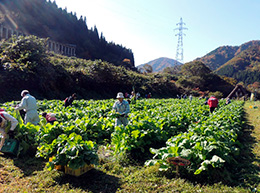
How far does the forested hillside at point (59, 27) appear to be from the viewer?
203 feet

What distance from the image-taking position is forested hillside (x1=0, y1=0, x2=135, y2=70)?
6184cm

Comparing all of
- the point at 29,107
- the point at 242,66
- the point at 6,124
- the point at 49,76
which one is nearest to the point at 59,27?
the point at 49,76

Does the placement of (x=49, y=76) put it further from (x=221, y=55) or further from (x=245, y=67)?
(x=221, y=55)

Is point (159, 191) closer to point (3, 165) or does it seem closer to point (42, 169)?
point (42, 169)

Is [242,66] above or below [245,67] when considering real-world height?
above

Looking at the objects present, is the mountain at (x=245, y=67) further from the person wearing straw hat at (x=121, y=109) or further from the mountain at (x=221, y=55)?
the person wearing straw hat at (x=121, y=109)

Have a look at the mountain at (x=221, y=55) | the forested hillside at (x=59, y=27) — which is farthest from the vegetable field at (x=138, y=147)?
the mountain at (x=221, y=55)

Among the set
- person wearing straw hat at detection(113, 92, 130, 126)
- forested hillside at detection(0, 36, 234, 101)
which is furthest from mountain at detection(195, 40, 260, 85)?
person wearing straw hat at detection(113, 92, 130, 126)

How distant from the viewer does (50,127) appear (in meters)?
5.76

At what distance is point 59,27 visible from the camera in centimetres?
7844

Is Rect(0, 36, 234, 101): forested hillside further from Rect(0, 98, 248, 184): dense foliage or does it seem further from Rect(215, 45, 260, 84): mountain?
Rect(215, 45, 260, 84): mountain

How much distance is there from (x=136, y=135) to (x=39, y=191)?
8.44 feet

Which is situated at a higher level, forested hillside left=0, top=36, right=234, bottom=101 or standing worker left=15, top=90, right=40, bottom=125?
forested hillside left=0, top=36, right=234, bottom=101

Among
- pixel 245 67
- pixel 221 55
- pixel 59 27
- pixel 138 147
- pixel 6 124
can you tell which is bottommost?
pixel 138 147
